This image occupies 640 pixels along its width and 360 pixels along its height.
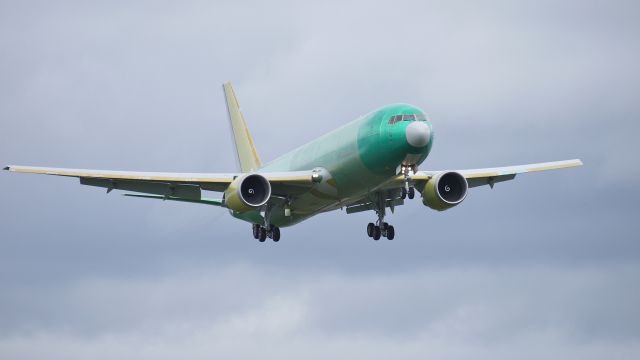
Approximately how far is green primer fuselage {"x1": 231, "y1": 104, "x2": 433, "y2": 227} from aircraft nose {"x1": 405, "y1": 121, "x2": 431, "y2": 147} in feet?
0.67

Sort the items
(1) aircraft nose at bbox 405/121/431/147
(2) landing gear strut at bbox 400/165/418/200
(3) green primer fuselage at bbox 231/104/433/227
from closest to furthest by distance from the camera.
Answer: (1) aircraft nose at bbox 405/121/431/147 → (3) green primer fuselage at bbox 231/104/433/227 → (2) landing gear strut at bbox 400/165/418/200

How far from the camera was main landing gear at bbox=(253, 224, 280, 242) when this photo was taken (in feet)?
255

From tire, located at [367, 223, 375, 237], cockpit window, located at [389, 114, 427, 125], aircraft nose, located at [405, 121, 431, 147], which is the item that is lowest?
aircraft nose, located at [405, 121, 431, 147]

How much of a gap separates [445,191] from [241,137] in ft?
78.9

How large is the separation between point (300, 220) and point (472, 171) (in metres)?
9.83

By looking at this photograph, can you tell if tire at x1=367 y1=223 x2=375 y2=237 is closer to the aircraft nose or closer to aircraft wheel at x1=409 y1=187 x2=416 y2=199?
aircraft wheel at x1=409 y1=187 x2=416 y2=199

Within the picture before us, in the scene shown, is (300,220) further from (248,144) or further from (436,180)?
(248,144)

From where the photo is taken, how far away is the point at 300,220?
77.6 m

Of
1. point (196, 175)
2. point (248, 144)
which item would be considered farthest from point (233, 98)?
point (196, 175)

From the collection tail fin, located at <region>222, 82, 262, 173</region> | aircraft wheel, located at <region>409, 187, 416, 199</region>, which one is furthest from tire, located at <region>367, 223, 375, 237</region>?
tail fin, located at <region>222, 82, 262, 173</region>

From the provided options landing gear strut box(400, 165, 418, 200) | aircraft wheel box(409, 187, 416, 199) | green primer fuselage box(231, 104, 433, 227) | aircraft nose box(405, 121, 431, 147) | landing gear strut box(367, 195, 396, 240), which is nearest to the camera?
aircraft nose box(405, 121, 431, 147)

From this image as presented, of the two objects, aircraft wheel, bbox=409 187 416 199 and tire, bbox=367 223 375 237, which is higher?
tire, bbox=367 223 375 237

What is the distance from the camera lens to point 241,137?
305 feet

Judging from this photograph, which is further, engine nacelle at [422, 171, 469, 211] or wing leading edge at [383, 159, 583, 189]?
wing leading edge at [383, 159, 583, 189]
